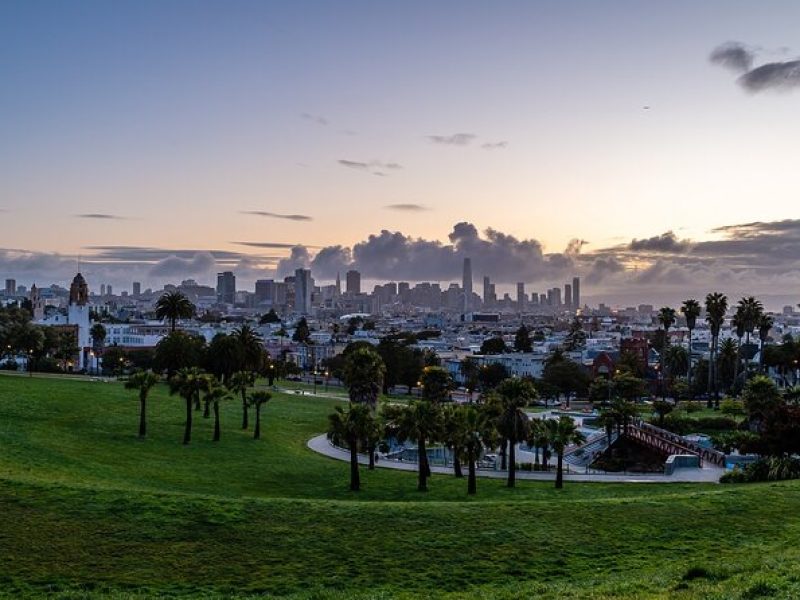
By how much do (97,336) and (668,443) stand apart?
12912 centimetres

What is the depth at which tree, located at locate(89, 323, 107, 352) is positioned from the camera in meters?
160

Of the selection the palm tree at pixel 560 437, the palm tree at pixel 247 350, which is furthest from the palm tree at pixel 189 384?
the palm tree at pixel 247 350

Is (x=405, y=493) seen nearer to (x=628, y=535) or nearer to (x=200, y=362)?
(x=628, y=535)

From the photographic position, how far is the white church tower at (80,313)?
152 meters

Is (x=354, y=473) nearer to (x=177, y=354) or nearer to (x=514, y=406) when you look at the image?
(x=514, y=406)

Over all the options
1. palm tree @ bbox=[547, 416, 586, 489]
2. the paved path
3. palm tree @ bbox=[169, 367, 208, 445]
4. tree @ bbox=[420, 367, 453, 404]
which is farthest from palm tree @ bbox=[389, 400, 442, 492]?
tree @ bbox=[420, 367, 453, 404]

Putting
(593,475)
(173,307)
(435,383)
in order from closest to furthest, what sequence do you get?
(593,475)
(435,383)
(173,307)

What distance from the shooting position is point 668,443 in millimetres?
61938

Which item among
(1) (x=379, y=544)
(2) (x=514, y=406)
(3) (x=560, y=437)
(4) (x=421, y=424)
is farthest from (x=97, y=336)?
(1) (x=379, y=544)

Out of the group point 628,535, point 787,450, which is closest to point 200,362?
point 787,450

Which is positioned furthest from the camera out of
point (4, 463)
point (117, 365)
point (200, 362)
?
point (117, 365)

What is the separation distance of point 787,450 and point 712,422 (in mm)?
31926

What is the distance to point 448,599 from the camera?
2136cm

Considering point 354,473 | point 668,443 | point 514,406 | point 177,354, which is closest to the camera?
point 354,473
